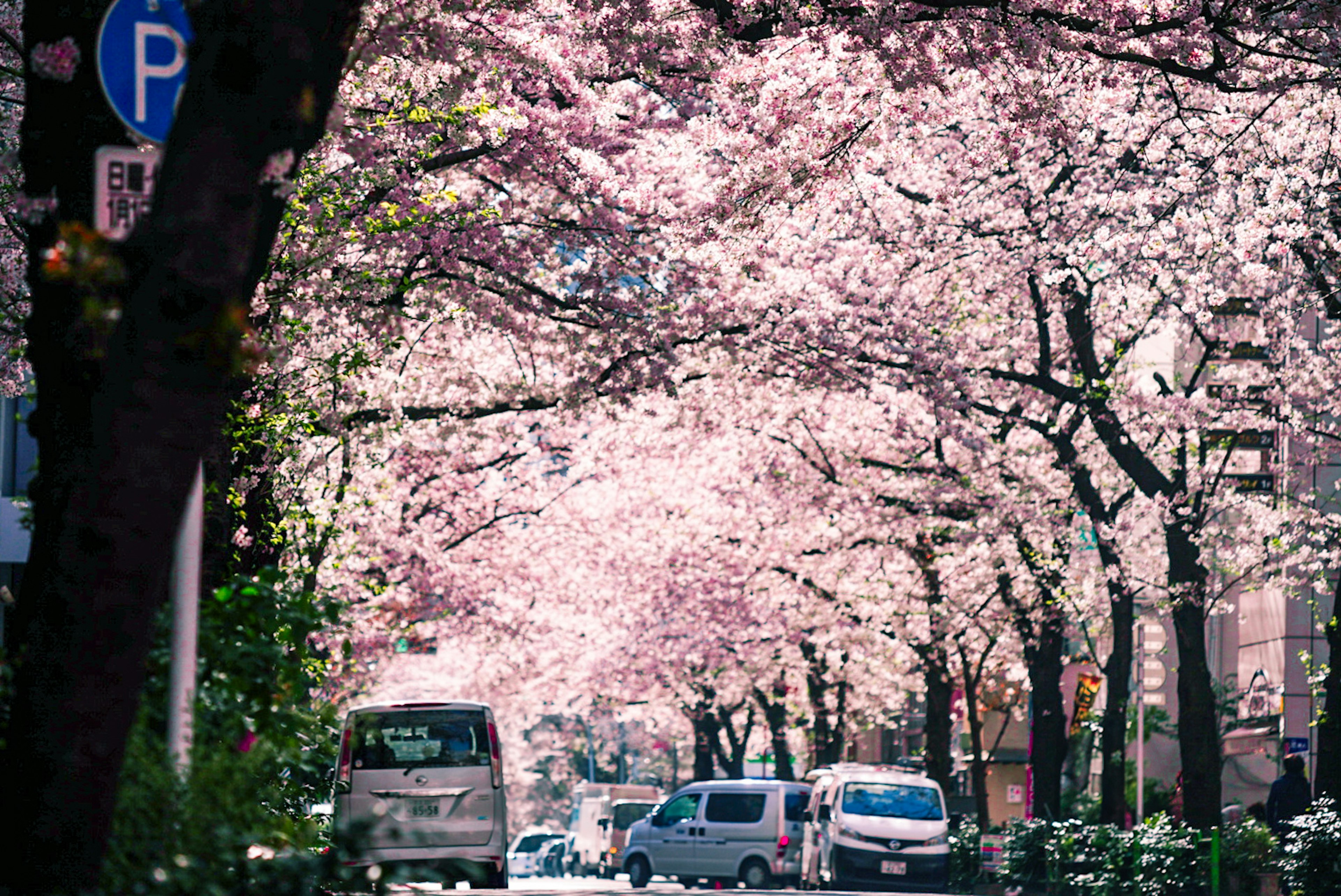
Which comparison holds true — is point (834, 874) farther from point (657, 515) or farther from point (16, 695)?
point (16, 695)

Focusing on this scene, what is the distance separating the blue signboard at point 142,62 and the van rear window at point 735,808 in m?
24.0

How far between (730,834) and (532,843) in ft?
109

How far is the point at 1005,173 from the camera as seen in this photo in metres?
21.1

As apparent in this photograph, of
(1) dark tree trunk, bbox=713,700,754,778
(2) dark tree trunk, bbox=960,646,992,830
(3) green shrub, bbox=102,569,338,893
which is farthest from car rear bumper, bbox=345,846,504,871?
(1) dark tree trunk, bbox=713,700,754,778

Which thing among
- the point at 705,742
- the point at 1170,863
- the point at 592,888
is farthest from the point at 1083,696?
the point at 705,742

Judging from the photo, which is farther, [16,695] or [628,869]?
[628,869]

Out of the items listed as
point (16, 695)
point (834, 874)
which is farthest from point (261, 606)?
point (834, 874)

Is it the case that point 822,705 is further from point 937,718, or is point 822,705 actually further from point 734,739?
point 734,739

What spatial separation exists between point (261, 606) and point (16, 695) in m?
2.58

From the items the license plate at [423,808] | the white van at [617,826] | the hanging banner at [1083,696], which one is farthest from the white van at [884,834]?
the white van at [617,826]

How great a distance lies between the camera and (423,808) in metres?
17.0

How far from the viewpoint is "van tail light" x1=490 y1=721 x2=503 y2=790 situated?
1733cm

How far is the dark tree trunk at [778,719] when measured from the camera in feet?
145

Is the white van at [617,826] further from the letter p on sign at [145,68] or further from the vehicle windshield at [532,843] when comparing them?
the letter p on sign at [145,68]
